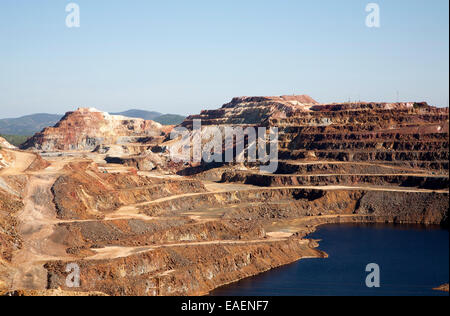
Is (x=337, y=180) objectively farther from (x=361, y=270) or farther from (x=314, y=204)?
(x=361, y=270)

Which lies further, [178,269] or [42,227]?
[42,227]

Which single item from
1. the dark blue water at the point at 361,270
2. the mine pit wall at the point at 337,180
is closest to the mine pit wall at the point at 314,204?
the mine pit wall at the point at 337,180

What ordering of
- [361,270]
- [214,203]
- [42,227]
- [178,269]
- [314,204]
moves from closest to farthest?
1. [178,269]
2. [361,270]
3. [42,227]
4. [214,203]
5. [314,204]

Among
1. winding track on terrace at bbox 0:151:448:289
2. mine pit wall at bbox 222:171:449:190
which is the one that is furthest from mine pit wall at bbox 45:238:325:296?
mine pit wall at bbox 222:171:449:190

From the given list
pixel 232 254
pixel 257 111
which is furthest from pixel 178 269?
pixel 257 111
